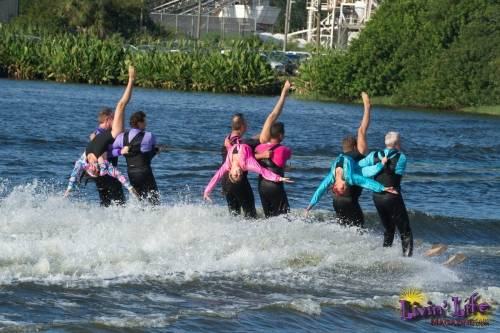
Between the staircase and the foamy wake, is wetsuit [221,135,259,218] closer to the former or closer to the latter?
the foamy wake

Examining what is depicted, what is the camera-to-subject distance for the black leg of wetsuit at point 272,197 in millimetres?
15398

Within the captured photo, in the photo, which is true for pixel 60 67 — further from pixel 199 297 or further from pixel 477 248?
pixel 199 297

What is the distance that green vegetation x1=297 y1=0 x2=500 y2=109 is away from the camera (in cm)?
6091

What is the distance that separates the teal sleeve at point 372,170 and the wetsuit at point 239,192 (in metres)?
1.69

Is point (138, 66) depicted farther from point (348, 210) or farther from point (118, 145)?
point (348, 210)

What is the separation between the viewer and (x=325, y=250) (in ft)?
48.5

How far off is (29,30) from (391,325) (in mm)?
63212

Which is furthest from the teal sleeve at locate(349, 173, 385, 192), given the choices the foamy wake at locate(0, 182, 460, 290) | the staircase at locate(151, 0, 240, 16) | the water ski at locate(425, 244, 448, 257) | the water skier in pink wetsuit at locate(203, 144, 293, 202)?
the staircase at locate(151, 0, 240, 16)

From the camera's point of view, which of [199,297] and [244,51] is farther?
[244,51]

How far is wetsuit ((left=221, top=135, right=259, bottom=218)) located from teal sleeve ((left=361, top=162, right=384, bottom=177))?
66.7 inches

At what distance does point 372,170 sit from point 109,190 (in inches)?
159

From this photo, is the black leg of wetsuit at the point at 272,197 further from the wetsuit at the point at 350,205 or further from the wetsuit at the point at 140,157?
the wetsuit at the point at 140,157

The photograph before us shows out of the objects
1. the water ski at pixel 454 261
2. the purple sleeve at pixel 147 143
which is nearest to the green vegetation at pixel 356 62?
the water ski at pixel 454 261

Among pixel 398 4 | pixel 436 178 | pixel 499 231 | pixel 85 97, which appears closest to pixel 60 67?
pixel 85 97
